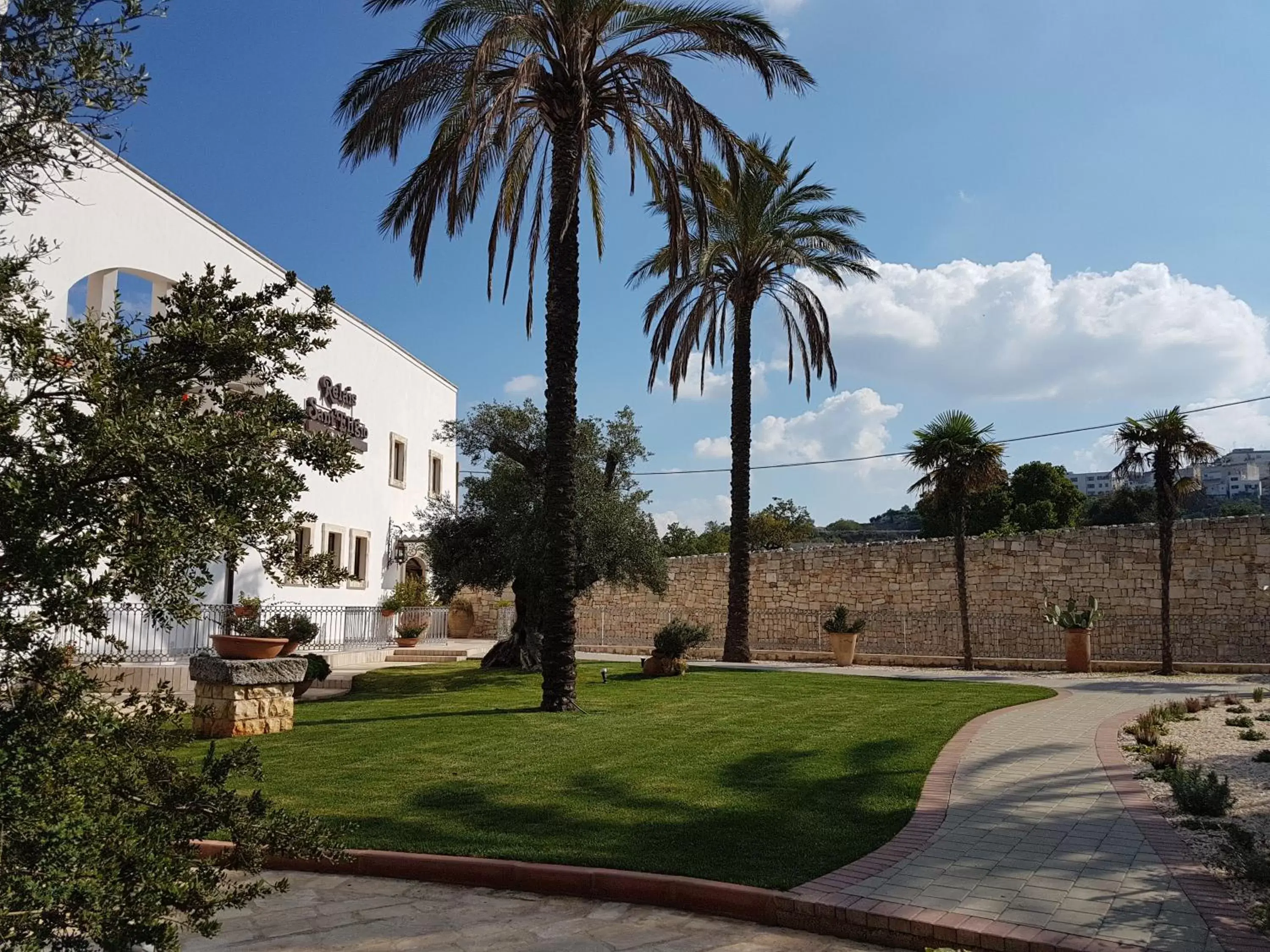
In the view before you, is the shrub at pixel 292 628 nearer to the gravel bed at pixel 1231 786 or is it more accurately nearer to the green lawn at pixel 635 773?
the green lawn at pixel 635 773

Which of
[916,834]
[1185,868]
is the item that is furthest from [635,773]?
[1185,868]

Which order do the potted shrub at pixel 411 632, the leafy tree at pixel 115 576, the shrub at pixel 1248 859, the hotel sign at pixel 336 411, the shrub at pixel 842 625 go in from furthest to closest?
the potted shrub at pixel 411 632
the hotel sign at pixel 336 411
the shrub at pixel 842 625
the shrub at pixel 1248 859
the leafy tree at pixel 115 576

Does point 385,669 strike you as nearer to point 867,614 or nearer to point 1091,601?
point 867,614

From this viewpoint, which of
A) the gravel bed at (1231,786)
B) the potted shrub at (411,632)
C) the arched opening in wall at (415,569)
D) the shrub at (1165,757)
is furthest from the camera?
the arched opening in wall at (415,569)

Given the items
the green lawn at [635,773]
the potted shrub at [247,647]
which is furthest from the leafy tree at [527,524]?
the potted shrub at [247,647]

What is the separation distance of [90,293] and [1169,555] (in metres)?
21.8

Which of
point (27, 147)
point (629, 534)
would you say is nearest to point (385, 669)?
point (629, 534)

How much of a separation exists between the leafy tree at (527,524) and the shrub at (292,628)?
12.1 feet

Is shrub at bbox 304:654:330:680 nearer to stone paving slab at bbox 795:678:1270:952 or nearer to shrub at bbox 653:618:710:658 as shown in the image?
shrub at bbox 653:618:710:658

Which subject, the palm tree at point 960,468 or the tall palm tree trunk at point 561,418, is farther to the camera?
the palm tree at point 960,468

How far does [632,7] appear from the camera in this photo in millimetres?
12516

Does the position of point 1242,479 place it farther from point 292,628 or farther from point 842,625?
point 292,628

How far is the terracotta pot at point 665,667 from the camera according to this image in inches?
681

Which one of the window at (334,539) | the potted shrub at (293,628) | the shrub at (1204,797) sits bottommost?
the shrub at (1204,797)
